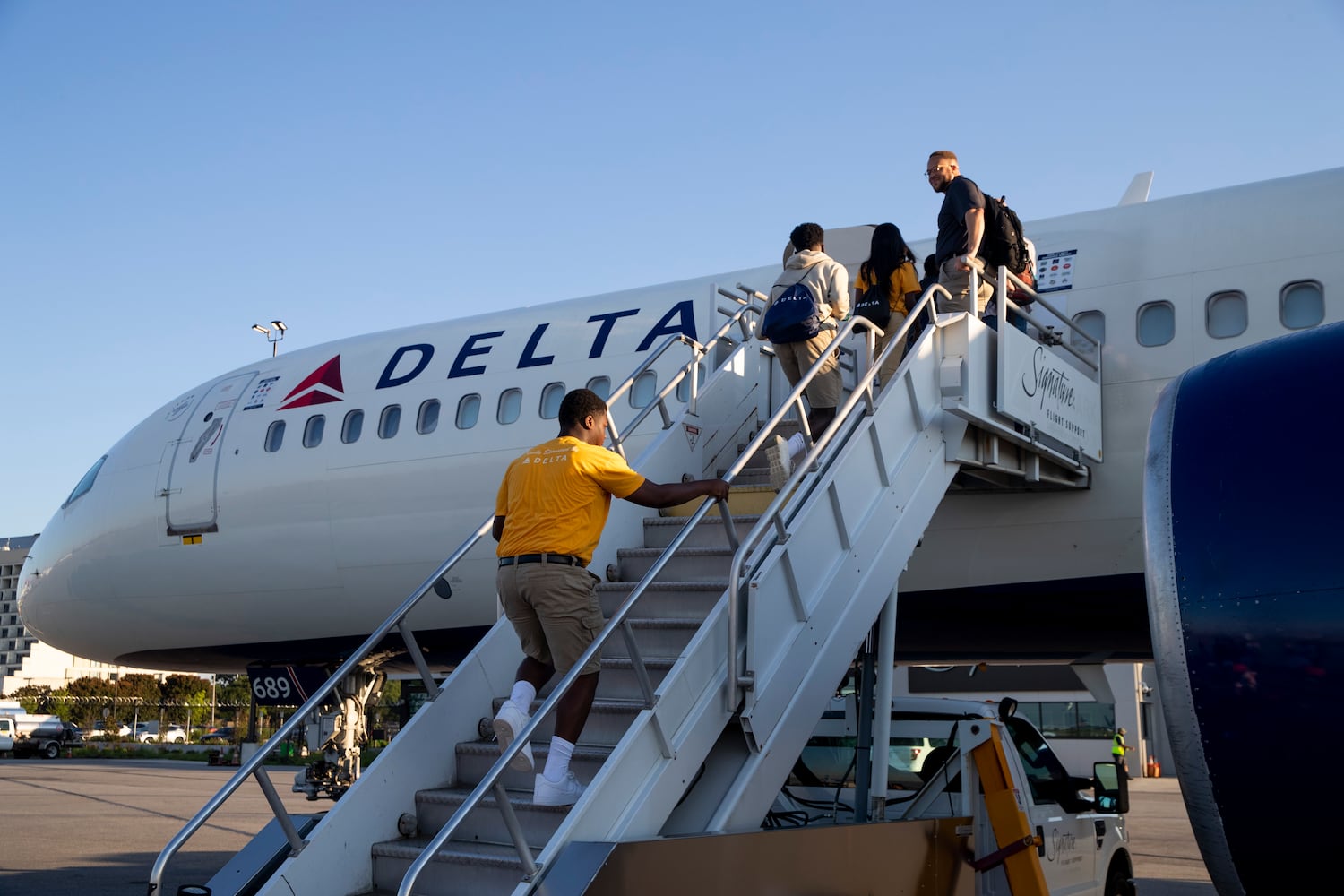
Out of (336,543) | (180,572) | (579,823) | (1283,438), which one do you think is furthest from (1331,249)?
(180,572)

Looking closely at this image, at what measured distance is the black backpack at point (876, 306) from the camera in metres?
7.64

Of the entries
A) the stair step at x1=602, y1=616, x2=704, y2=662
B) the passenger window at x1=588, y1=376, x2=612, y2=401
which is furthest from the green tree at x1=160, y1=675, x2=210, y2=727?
the stair step at x1=602, y1=616, x2=704, y2=662

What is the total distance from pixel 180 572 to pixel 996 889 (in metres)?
9.32

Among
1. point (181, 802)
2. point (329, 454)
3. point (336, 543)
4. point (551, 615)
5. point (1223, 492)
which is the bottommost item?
point (181, 802)

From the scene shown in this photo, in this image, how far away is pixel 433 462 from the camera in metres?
11.0

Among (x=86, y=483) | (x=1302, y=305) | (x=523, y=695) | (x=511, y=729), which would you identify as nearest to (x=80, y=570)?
(x=86, y=483)

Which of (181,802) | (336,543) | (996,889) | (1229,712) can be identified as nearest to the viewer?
(1229,712)

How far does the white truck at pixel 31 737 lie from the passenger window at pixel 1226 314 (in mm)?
40088

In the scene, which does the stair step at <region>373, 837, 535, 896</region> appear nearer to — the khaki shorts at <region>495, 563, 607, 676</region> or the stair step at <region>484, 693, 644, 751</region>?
the stair step at <region>484, 693, 644, 751</region>

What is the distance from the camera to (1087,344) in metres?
8.52

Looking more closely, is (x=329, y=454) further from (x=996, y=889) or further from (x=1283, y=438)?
(x=1283, y=438)

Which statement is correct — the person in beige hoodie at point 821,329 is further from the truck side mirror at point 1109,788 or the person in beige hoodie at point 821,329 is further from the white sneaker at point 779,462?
the truck side mirror at point 1109,788

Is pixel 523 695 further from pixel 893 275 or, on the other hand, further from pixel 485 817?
pixel 893 275

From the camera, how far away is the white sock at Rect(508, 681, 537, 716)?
Answer: 4785mm
